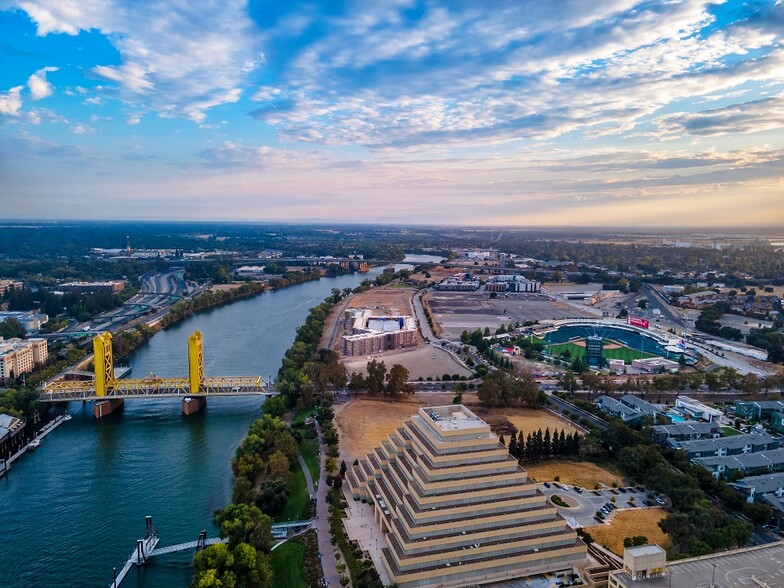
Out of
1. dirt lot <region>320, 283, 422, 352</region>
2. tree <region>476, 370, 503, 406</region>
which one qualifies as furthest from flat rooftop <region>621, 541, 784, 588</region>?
dirt lot <region>320, 283, 422, 352</region>

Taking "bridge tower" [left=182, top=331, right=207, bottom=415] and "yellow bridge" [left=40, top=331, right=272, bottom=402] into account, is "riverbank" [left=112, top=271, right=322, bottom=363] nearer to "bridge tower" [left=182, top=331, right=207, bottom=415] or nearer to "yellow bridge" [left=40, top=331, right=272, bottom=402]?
"yellow bridge" [left=40, top=331, right=272, bottom=402]

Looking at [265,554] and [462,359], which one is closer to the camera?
[265,554]

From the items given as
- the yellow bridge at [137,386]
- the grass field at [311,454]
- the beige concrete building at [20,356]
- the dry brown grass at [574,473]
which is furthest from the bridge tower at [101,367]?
the dry brown grass at [574,473]

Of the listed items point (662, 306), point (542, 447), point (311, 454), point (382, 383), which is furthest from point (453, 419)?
point (662, 306)

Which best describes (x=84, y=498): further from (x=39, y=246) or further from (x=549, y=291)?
(x=39, y=246)

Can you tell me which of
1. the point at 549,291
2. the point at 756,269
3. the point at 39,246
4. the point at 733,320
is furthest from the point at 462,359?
the point at 39,246

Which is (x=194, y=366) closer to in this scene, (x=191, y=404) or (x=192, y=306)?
(x=191, y=404)
